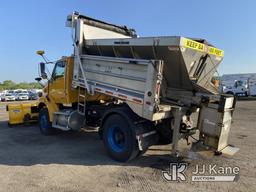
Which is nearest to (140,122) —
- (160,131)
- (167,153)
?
(160,131)

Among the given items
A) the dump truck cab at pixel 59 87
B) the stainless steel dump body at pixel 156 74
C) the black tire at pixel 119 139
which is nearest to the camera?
the stainless steel dump body at pixel 156 74

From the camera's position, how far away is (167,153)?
6.20 meters

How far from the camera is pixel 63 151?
6.46 metres

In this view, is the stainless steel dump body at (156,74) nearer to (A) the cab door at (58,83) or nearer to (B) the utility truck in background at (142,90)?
(B) the utility truck in background at (142,90)

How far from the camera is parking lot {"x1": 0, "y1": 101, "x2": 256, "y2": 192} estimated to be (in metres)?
4.24

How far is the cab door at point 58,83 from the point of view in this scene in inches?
297

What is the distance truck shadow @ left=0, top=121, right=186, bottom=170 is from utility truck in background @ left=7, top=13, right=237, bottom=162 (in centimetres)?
37

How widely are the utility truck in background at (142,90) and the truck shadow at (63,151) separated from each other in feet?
1.21

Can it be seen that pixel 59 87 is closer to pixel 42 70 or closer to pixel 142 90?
pixel 42 70

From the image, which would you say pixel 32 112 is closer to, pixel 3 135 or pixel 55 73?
pixel 3 135

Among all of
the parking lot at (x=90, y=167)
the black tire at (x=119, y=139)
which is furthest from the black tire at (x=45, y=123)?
the black tire at (x=119, y=139)

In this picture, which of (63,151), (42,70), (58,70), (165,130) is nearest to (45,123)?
(42,70)

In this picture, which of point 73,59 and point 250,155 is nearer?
point 250,155

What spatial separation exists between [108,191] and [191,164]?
219 centimetres
